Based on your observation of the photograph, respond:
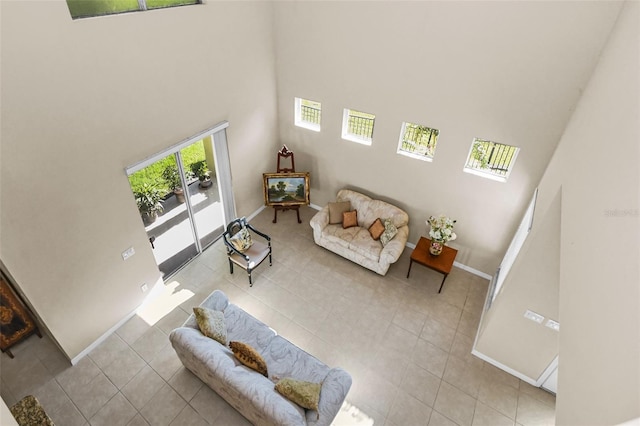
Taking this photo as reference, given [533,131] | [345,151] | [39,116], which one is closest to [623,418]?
[533,131]

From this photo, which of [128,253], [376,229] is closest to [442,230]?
[376,229]

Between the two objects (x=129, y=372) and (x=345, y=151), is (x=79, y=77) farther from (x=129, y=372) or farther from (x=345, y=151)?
(x=345, y=151)

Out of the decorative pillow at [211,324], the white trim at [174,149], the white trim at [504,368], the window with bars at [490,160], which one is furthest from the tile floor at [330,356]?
the white trim at [174,149]

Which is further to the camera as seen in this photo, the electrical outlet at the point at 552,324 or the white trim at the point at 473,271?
the white trim at the point at 473,271

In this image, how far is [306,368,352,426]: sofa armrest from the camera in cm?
405

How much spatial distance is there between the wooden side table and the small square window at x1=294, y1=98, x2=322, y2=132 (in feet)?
10.7

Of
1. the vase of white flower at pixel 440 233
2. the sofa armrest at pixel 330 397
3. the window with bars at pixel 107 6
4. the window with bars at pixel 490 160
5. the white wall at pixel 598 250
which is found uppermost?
the window with bars at pixel 107 6

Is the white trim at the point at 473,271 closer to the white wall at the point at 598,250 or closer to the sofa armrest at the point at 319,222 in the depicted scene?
the white wall at the point at 598,250

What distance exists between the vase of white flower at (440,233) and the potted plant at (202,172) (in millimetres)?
5363

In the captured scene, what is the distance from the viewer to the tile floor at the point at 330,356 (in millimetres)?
4785

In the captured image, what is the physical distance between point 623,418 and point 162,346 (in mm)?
5684

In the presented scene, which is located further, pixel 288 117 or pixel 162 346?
pixel 288 117

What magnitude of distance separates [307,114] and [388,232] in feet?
10.0

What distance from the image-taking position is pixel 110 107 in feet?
14.5
